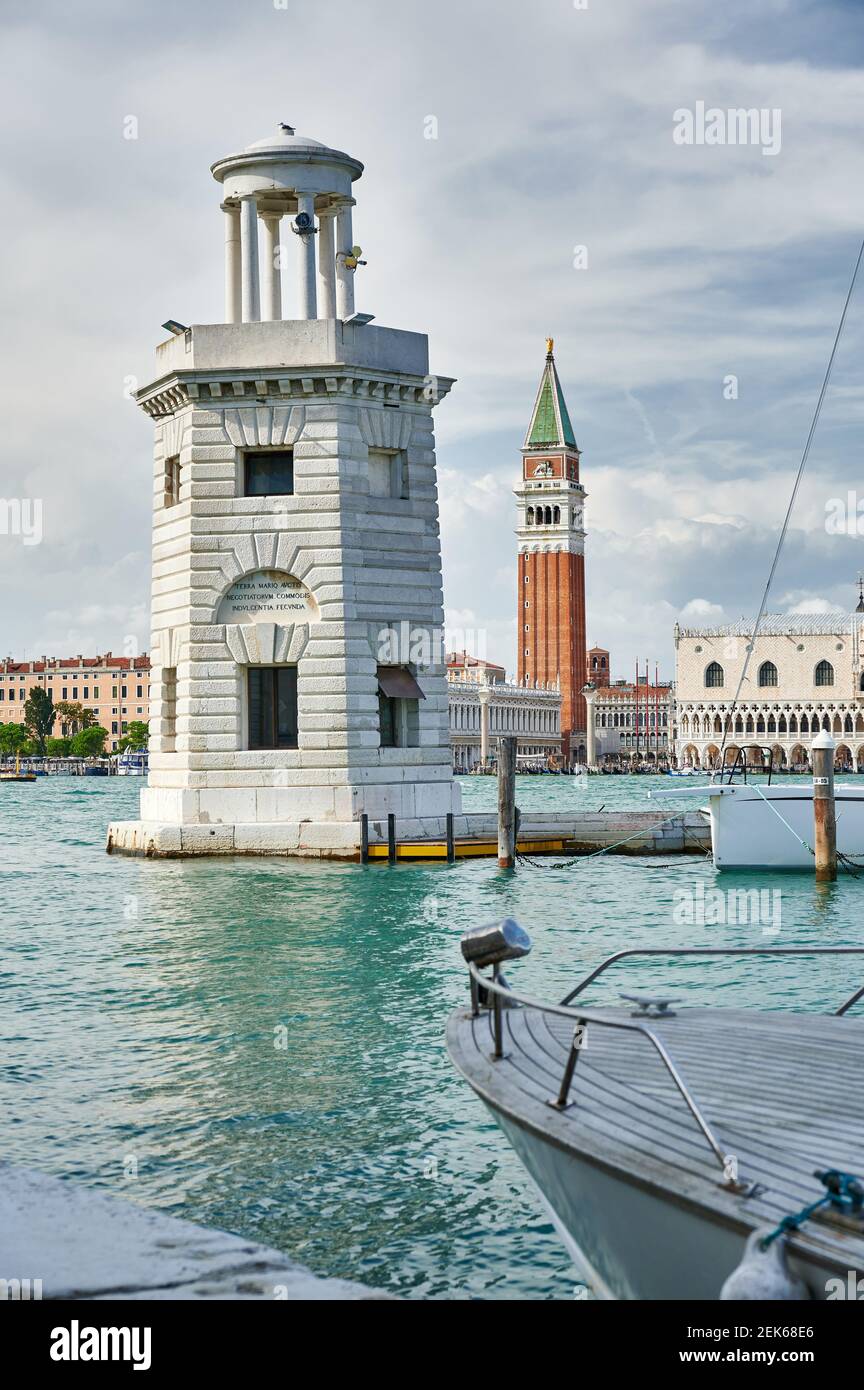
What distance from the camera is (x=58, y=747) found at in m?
153

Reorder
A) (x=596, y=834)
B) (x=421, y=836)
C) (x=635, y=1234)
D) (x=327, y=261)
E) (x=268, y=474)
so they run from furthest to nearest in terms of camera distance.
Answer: (x=596, y=834) → (x=327, y=261) → (x=268, y=474) → (x=421, y=836) → (x=635, y=1234)

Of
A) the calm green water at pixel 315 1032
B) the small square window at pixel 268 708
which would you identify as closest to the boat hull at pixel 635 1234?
the calm green water at pixel 315 1032

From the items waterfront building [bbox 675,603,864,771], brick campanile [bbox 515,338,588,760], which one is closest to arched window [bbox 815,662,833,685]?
waterfront building [bbox 675,603,864,771]

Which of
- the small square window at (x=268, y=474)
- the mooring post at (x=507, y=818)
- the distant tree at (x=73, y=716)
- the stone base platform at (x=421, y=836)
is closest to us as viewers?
the mooring post at (x=507, y=818)

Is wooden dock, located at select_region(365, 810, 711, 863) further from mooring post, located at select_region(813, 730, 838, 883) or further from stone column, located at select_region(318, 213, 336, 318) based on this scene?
stone column, located at select_region(318, 213, 336, 318)

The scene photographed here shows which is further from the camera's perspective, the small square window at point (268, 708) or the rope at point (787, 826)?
the small square window at point (268, 708)

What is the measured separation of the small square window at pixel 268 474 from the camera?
29188mm

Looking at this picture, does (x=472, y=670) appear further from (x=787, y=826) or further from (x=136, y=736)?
(x=787, y=826)

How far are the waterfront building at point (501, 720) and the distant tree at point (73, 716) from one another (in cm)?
3827

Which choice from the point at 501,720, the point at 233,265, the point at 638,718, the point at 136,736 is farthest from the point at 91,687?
the point at 233,265

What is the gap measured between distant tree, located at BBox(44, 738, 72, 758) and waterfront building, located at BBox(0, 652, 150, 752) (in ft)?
19.8

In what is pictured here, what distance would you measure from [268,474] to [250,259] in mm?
4231

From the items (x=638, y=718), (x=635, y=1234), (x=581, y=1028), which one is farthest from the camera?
(x=638, y=718)

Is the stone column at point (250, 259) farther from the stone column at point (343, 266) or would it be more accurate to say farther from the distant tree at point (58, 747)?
the distant tree at point (58, 747)
